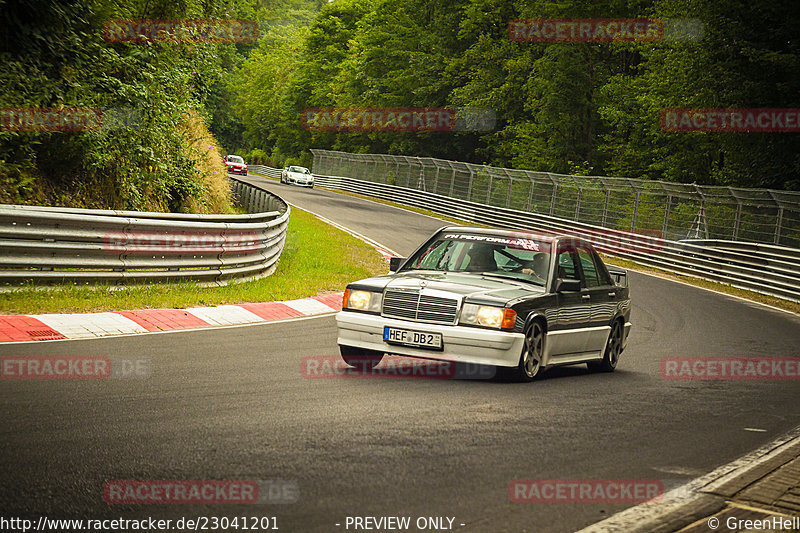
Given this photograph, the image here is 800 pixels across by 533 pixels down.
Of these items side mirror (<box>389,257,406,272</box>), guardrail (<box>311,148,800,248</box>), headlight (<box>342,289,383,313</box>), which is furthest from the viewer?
guardrail (<box>311,148,800,248</box>)

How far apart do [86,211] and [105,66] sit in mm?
4202

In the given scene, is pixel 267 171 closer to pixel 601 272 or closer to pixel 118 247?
pixel 118 247

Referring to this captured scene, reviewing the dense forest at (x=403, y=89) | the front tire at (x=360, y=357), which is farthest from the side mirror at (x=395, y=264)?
the dense forest at (x=403, y=89)

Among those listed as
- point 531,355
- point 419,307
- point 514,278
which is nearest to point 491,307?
point 419,307

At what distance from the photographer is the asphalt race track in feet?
15.1

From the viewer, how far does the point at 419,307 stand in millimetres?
8500

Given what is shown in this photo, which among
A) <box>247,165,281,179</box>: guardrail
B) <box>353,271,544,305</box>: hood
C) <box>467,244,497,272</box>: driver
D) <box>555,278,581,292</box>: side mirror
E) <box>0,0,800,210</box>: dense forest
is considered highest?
<box>0,0,800,210</box>: dense forest

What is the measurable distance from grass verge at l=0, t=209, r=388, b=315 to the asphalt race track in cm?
199

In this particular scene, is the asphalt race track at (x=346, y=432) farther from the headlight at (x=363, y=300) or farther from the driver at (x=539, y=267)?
the driver at (x=539, y=267)

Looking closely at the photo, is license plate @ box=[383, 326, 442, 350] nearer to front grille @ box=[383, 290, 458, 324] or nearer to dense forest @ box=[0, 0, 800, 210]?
front grille @ box=[383, 290, 458, 324]

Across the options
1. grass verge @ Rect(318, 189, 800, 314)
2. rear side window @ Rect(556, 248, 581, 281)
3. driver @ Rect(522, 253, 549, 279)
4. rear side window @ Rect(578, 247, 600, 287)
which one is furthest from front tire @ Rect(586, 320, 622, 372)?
grass verge @ Rect(318, 189, 800, 314)

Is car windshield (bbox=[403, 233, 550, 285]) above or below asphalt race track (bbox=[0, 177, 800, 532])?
above

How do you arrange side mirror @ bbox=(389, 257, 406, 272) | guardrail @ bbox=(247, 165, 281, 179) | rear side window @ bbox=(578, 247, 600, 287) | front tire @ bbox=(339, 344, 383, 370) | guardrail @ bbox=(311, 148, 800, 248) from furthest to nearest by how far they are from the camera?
1. guardrail @ bbox=(247, 165, 281, 179)
2. guardrail @ bbox=(311, 148, 800, 248)
3. rear side window @ bbox=(578, 247, 600, 287)
4. side mirror @ bbox=(389, 257, 406, 272)
5. front tire @ bbox=(339, 344, 383, 370)

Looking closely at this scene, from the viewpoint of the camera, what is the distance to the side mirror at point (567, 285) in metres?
9.25
